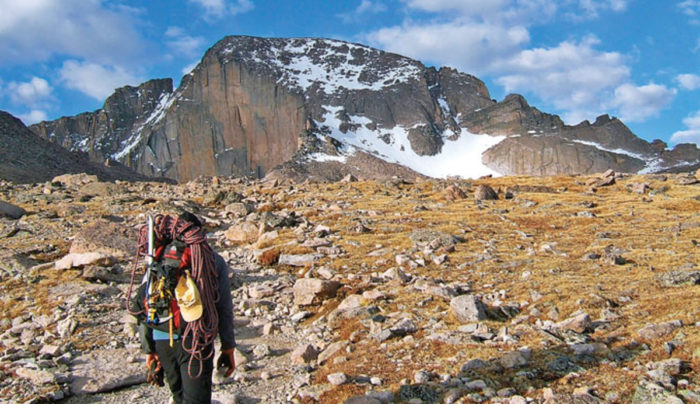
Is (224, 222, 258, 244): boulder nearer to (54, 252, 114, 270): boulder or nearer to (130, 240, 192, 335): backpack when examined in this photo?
(54, 252, 114, 270): boulder

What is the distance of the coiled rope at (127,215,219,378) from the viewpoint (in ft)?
18.1

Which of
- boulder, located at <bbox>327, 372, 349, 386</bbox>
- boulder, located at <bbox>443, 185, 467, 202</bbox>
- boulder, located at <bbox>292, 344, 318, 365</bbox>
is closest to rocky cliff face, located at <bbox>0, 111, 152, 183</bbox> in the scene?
boulder, located at <bbox>443, 185, 467, 202</bbox>

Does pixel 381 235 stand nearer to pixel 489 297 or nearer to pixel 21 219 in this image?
pixel 489 297

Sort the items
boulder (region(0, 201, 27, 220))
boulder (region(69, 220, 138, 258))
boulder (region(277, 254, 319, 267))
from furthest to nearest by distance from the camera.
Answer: boulder (region(0, 201, 27, 220)) → boulder (region(277, 254, 319, 267)) → boulder (region(69, 220, 138, 258))

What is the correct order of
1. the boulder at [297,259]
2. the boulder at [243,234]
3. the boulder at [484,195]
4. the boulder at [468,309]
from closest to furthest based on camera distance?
the boulder at [468,309] < the boulder at [297,259] < the boulder at [243,234] < the boulder at [484,195]

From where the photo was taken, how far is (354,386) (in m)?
7.48

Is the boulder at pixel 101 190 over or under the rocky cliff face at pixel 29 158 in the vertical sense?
under

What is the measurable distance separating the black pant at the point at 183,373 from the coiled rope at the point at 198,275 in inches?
2.7

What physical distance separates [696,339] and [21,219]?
2883 centimetres

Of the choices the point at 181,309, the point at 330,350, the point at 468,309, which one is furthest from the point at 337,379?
the point at 468,309

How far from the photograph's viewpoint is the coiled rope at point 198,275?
5.51 metres

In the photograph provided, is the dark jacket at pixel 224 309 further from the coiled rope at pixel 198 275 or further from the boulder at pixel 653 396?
the boulder at pixel 653 396

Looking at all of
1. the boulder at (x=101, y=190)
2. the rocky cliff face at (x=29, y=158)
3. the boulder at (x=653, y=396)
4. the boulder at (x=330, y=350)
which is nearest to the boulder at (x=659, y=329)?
the boulder at (x=653, y=396)

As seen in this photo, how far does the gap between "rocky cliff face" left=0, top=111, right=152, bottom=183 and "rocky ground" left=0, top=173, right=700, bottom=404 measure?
40.9 meters
